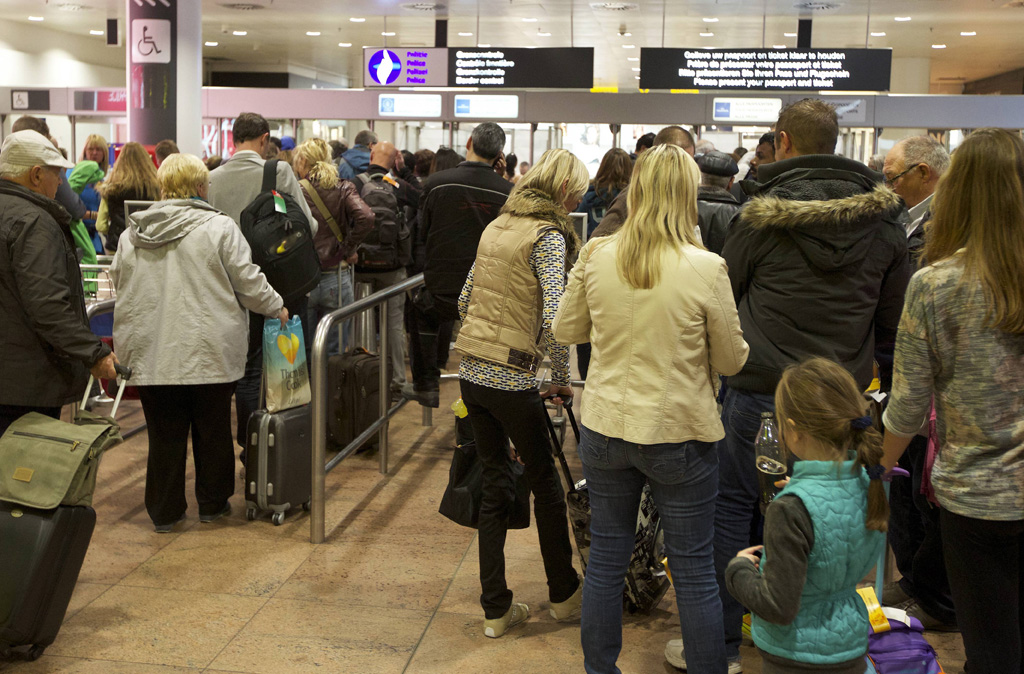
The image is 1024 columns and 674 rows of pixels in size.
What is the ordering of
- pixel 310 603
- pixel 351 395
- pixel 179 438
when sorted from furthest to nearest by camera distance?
Answer: pixel 351 395 < pixel 179 438 < pixel 310 603

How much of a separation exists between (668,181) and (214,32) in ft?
61.1

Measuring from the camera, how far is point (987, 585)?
7.63 feet

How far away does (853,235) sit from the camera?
8.93ft

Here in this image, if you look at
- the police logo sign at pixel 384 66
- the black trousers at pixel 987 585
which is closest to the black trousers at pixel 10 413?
the black trousers at pixel 987 585

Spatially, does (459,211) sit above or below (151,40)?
below

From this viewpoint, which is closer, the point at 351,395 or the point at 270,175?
the point at 270,175

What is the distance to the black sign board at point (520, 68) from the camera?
40.9ft

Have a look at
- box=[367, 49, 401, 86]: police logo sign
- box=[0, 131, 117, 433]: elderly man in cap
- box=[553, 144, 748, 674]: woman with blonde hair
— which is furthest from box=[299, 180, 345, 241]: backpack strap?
box=[367, 49, 401, 86]: police logo sign

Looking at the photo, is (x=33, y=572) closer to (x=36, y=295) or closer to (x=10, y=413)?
(x=10, y=413)

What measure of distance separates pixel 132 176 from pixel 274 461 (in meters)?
2.80

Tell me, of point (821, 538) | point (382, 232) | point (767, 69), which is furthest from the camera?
point (767, 69)

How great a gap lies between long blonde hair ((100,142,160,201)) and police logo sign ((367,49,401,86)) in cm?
707

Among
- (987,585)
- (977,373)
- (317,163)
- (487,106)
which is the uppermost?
(487,106)

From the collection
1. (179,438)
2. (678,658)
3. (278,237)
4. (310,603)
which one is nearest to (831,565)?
(678,658)
